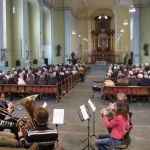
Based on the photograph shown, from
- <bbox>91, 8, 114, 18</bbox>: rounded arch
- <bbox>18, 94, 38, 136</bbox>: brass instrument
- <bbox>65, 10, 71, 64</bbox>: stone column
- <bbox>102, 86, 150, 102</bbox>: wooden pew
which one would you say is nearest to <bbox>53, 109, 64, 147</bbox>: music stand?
<bbox>18, 94, 38, 136</bbox>: brass instrument

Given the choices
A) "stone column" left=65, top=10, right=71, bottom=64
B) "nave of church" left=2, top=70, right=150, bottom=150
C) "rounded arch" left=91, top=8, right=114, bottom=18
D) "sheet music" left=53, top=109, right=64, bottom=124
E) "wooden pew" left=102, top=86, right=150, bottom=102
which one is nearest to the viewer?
"sheet music" left=53, top=109, right=64, bottom=124

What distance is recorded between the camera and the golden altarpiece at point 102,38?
45400 millimetres

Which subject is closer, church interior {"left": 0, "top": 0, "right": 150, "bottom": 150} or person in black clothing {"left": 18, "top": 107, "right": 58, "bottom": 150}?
person in black clothing {"left": 18, "top": 107, "right": 58, "bottom": 150}

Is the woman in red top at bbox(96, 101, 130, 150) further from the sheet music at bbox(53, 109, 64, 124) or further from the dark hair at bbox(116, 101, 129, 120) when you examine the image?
the sheet music at bbox(53, 109, 64, 124)

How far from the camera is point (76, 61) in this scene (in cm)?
3453

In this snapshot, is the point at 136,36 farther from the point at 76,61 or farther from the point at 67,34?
the point at 67,34

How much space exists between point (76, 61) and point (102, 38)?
1269 cm

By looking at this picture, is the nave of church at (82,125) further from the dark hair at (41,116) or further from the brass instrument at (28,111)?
the dark hair at (41,116)

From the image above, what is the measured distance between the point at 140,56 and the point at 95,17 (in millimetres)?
15256

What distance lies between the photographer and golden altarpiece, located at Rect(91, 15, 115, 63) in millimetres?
45400

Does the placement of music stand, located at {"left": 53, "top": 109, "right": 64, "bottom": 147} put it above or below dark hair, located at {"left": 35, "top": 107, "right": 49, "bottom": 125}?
below

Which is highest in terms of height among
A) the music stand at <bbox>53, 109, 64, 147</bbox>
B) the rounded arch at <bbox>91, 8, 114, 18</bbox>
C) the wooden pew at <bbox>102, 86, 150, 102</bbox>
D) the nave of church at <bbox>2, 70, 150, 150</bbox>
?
the rounded arch at <bbox>91, 8, 114, 18</bbox>

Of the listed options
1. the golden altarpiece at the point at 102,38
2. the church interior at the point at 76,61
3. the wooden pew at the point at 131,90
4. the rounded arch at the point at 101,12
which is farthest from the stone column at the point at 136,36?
the wooden pew at the point at 131,90

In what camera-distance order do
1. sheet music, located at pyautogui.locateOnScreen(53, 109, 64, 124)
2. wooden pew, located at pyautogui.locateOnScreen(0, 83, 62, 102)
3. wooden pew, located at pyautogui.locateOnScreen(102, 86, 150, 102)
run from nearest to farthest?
sheet music, located at pyautogui.locateOnScreen(53, 109, 64, 124)
wooden pew, located at pyautogui.locateOnScreen(102, 86, 150, 102)
wooden pew, located at pyautogui.locateOnScreen(0, 83, 62, 102)
